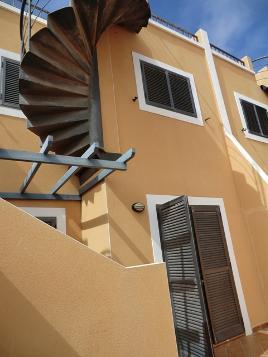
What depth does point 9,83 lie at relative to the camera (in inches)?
210

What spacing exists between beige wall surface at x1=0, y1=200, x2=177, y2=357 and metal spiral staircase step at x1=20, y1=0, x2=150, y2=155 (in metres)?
2.34

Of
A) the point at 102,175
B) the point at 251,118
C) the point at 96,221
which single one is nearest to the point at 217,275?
the point at 96,221

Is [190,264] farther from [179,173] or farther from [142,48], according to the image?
[142,48]

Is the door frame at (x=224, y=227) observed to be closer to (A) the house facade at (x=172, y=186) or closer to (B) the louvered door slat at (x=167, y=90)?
(A) the house facade at (x=172, y=186)

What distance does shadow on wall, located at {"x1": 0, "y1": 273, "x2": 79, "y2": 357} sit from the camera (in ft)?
7.12

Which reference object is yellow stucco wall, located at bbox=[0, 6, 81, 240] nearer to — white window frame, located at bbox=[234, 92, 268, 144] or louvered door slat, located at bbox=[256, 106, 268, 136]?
white window frame, located at bbox=[234, 92, 268, 144]

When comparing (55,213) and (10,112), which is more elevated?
(10,112)

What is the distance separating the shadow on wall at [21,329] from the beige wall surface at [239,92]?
21.1 ft

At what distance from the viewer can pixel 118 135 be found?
5.00 m

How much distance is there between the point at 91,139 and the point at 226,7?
214 inches

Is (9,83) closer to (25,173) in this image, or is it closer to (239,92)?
(25,173)

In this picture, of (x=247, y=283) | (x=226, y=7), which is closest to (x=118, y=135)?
(x=247, y=283)

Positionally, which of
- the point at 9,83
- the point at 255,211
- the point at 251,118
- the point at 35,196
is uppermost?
the point at 251,118

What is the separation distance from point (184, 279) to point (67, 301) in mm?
2329
